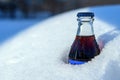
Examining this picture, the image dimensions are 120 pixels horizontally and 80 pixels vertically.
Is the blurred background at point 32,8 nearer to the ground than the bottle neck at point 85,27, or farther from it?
nearer to the ground

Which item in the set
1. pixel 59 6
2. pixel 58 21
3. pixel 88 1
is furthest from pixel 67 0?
pixel 58 21

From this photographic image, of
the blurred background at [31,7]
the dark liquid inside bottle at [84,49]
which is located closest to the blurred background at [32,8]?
the blurred background at [31,7]

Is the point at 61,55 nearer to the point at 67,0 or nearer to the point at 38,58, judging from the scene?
the point at 38,58

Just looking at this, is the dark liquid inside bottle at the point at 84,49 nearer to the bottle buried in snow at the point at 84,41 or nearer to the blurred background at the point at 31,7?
the bottle buried in snow at the point at 84,41

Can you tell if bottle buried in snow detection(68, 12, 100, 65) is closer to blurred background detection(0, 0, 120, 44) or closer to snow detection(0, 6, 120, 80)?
snow detection(0, 6, 120, 80)

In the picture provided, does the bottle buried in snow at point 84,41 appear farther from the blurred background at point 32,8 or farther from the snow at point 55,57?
the blurred background at point 32,8

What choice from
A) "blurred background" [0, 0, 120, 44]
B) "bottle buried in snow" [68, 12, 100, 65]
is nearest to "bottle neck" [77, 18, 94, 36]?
"bottle buried in snow" [68, 12, 100, 65]

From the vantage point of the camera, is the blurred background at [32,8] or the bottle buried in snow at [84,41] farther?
the blurred background at [32,8]
